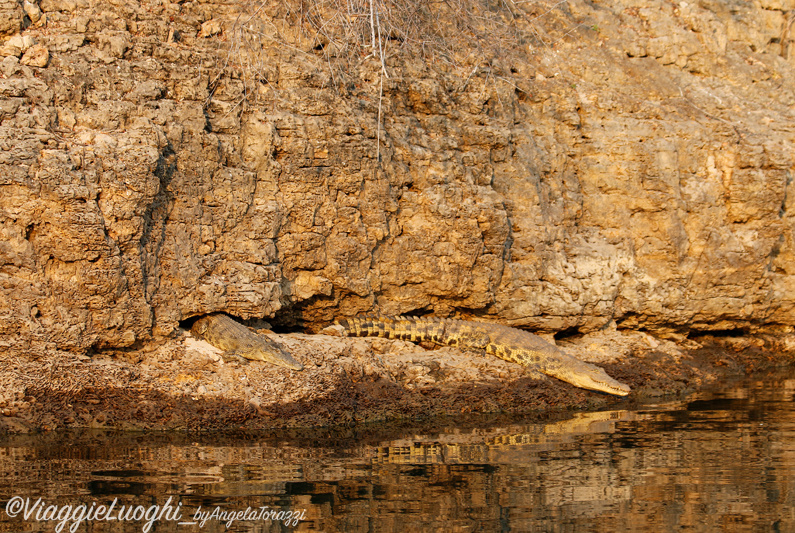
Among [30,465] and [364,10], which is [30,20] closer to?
[364,10]

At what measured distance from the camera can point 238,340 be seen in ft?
26.8

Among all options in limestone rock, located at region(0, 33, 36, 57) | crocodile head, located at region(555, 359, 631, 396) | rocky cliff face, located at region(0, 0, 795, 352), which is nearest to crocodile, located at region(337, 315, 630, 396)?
crocodile head, located at region(555, 359, 631, 396)

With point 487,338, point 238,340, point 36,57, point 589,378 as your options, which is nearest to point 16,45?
point 36,57

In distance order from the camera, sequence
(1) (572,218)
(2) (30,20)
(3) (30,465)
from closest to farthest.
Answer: (3) (30,465)
(2) (30,20)
(1) (572,218)

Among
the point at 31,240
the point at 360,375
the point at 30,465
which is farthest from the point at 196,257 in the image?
the point at 30,465

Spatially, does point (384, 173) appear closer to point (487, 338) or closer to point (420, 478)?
point (487, 338)

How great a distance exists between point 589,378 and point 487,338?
4.44 ft

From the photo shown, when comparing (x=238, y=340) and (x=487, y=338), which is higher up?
(x=487, y=338)

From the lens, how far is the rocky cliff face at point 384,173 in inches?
306

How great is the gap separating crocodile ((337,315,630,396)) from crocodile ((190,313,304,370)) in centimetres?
135

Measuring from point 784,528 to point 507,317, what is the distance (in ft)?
19.6

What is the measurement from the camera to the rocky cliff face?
7.77m

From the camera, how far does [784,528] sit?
4402mm

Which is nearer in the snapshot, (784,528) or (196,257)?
(784,528)
